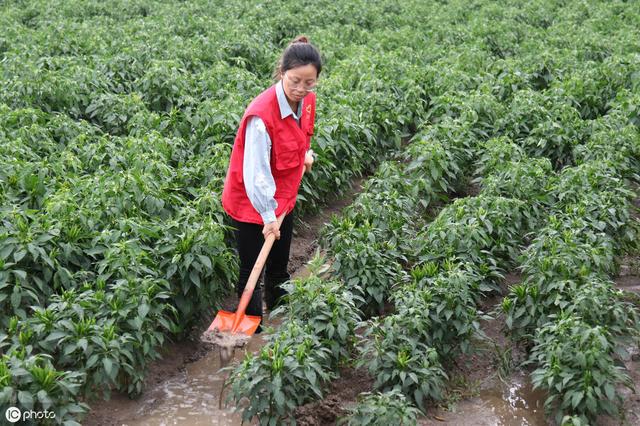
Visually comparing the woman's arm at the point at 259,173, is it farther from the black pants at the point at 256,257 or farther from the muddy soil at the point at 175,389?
the muddy soil at the point at 175,389

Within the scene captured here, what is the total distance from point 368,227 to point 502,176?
4.25 feet

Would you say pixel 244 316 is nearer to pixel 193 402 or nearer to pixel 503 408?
pixel 193 402

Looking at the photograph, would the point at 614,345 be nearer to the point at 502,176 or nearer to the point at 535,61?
the point at 502,176

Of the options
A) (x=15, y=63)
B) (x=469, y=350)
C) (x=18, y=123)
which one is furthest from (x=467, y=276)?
(x=15, y=63)

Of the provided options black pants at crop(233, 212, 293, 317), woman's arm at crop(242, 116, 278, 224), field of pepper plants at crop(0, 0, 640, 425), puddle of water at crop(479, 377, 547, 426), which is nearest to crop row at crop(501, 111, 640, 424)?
field of pepper plants at crop(0, 0, 640, 425)

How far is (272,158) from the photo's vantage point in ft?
15.6

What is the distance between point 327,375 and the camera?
4.14 metres

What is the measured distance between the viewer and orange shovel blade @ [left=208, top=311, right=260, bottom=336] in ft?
15.1

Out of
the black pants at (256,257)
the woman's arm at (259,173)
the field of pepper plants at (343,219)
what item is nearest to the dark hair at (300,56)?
the woman's arm at (259,173)

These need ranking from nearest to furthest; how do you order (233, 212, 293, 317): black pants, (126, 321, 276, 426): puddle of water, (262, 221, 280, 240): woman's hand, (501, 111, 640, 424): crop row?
(501, 111, 640, 424): crop row → (126, 321, 276, 426): puddle of water → (262, 221, 280, 240): woman's hand → (233, 212, 293, 317): black pants

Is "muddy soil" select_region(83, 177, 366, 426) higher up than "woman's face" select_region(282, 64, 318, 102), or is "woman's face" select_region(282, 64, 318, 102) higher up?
"woman's face" select_region(282, 64, 318, 102)

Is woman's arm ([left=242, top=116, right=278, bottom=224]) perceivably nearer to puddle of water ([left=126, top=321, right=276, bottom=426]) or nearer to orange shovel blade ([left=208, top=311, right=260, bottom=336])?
orange shovel blade ([left=208, top=311, right=260, bottom=336])

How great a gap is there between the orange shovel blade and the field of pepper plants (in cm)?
20

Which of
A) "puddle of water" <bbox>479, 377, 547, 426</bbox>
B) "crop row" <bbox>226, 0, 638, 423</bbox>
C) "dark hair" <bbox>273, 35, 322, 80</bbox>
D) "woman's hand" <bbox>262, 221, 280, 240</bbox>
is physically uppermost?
"dark hair" <bbox>273, 35, 322, 80</bbox>
